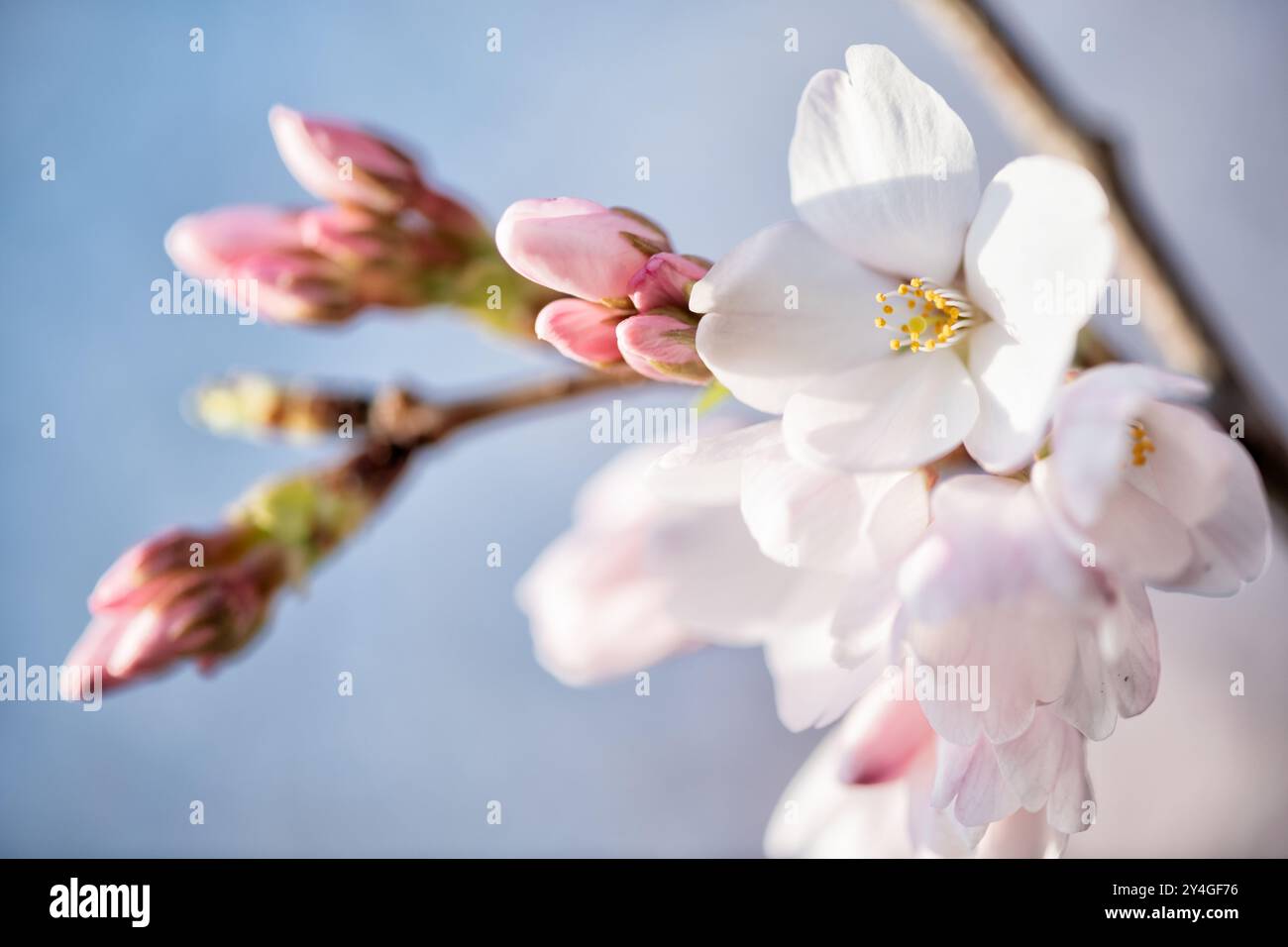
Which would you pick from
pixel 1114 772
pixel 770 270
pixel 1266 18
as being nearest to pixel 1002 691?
pixel 770 270

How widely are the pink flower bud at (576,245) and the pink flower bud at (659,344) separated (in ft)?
0.07

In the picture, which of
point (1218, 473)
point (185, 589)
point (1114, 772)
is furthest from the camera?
point (1114, 772)

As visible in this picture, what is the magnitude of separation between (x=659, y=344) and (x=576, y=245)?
0.05m

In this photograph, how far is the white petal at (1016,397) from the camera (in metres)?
0.38

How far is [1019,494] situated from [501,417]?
36 centimetres

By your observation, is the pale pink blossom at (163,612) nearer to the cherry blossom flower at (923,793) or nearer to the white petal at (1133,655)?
the cherry blossom flower at (923,793)

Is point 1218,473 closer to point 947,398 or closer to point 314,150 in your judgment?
point 947,398

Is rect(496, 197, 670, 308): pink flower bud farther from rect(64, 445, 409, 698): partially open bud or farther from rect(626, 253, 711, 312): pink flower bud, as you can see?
rect(64, 445, 409, 698): partially open bud

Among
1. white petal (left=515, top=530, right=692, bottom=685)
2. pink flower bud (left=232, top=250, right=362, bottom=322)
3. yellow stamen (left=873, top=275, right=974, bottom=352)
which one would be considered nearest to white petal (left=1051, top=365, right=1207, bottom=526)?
yellow stamen (left=873, top=275, right=974, bottom=352)

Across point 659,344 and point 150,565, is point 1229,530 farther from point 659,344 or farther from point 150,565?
point 150,565

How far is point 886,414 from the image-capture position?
0.42 metres

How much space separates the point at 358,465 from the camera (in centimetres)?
68

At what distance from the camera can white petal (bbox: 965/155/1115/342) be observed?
0.38 m

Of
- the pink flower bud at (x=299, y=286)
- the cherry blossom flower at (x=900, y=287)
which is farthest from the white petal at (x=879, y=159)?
the pink flower bud at (x=299, y=286)
